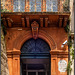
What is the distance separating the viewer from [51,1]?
1130 centimetres

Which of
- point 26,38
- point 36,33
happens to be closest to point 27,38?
point 26,38

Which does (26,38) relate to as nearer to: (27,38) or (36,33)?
(27,38)

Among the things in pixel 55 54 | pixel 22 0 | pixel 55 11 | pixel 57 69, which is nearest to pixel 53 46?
pixel 55 54

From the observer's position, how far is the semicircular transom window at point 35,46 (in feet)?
35.9

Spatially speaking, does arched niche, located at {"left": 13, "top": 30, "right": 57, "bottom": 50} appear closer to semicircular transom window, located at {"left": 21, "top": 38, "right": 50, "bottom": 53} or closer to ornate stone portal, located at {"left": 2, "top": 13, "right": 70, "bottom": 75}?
ornate stone portal, located at {"left": 2, "top": 13, "right": 70, "bottom": 75}

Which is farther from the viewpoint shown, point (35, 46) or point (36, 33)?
point (35, 46)

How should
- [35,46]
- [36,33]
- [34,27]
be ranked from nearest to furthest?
[34,27] → [36,33] → [35,46]

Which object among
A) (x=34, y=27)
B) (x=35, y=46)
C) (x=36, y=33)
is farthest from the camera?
(x=35, y=46)

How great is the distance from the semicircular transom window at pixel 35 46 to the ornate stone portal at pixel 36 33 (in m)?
0.25

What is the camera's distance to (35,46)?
432 inches

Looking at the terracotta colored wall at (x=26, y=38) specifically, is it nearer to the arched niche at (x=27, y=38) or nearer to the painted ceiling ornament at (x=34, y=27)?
the arched niche at (x=27, y=38)

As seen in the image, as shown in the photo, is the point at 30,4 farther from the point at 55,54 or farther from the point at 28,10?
the point at 55,54

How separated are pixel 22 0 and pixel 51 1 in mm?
1476

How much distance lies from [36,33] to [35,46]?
2.26 ft
